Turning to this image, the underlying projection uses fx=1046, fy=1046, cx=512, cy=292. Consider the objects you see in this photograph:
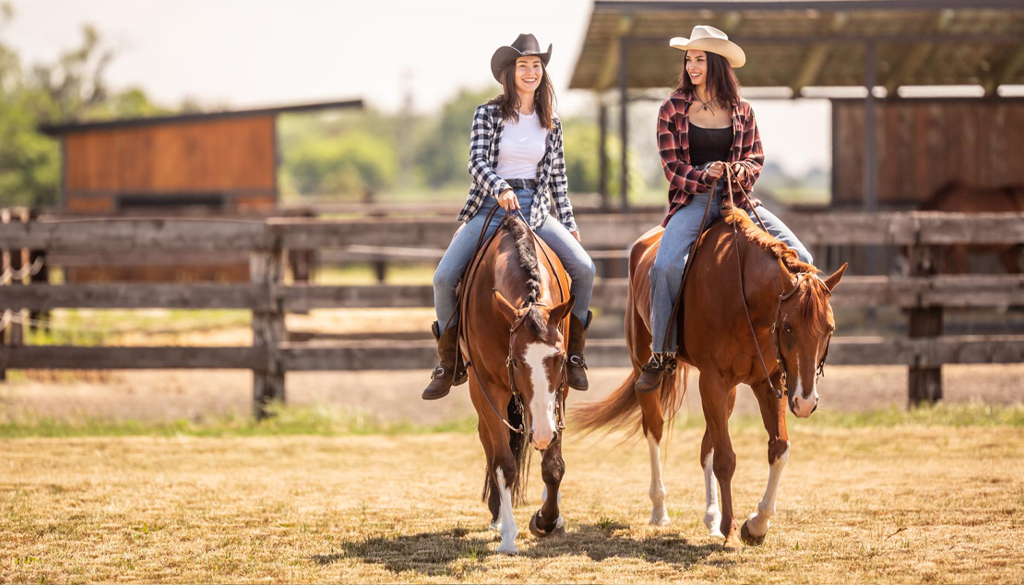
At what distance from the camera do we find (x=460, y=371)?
5816 millimetres

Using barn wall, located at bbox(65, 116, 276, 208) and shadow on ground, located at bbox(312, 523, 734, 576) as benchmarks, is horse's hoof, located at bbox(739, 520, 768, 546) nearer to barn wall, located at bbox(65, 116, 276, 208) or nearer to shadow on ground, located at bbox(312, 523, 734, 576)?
shadow on ground, located at bbox(312, 523, 734, 576)

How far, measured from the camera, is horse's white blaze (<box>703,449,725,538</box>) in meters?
5.41

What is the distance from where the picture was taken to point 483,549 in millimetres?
5102

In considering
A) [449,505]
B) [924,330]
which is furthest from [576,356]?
[924,330]

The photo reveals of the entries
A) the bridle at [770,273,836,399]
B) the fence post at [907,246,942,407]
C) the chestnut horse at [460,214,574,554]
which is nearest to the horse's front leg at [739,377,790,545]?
the bridle at [770,273,836,399]

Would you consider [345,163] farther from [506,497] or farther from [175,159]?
[506,497]

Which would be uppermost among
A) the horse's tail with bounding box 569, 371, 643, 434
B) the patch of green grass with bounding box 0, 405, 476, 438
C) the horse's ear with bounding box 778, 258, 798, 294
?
the horse's ear with bounding box 778, 258, 798, 294

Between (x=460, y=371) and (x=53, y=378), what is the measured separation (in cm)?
694

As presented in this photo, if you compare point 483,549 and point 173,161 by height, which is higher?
point 173,161

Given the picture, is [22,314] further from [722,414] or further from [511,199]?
[722,414]

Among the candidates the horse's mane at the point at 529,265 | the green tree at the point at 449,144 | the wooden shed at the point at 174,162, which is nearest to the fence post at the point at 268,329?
the horse's mane at the point at 529,265

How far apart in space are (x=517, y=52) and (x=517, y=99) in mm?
259

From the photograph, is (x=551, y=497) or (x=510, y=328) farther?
(x=551, y=497)

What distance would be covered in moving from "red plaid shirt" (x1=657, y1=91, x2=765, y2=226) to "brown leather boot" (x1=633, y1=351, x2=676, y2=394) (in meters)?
0.92
